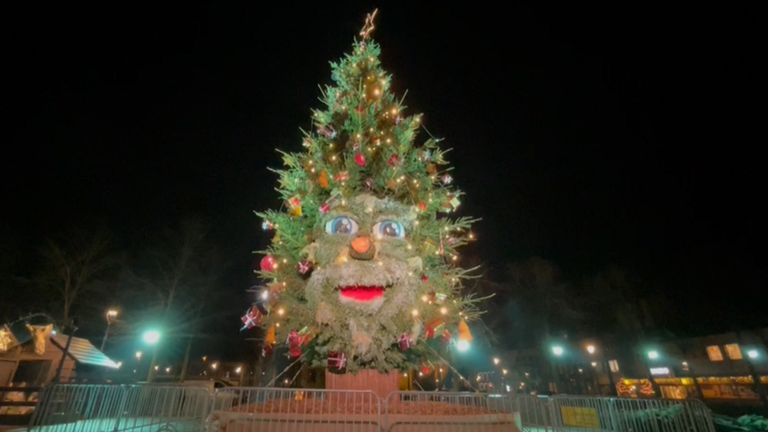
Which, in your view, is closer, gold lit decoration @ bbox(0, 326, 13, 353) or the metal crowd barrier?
the metal crowd barrier

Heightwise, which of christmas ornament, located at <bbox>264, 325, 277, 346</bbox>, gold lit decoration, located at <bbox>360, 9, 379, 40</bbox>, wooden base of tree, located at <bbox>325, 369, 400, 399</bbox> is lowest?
wooden base of tree, located at <bbox>325, 369, 400, 399</bbox>

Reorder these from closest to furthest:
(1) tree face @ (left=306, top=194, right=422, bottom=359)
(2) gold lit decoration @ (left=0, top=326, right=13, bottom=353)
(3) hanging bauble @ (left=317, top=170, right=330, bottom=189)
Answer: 1. (1) tree face @ (left=306, top=194, right=422, bottom=359)
2. (3) hanging bauble @ (left=317, top=170, right=330, bottom=189)
3. (2) gold lit decoration @ (left=0, top=326, right=13, bottom=353)

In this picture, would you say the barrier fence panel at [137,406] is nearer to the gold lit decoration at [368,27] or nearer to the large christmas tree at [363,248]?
the large christmas tree at [363,248]

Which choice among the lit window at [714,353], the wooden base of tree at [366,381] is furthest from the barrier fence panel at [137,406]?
the lit window at [714,353]

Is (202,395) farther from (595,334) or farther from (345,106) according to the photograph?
(595,334)

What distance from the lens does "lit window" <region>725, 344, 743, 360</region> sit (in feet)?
96.1

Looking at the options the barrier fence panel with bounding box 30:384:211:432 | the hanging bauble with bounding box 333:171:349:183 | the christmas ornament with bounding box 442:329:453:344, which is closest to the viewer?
the christmas ornament with bounding box 442:329:453:344

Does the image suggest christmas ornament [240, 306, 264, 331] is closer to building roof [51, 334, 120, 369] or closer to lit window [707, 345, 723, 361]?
building roof [51, 334, 120, 369]

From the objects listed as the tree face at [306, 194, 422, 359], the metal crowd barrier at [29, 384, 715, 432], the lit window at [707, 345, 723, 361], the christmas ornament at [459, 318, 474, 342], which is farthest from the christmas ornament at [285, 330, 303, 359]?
the lit window at [707, 345, 723, 361]

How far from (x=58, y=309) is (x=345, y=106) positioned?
2446 centimetres

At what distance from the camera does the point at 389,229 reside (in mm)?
8055

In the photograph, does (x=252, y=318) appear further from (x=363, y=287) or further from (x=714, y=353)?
(x=714, y=353)

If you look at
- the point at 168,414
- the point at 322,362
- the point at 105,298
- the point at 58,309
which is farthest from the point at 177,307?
the point at 322,362

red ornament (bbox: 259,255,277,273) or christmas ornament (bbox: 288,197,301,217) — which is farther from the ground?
christmas ornament (bbox: 288,197,301,217)
